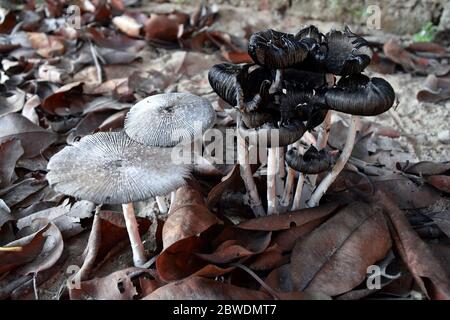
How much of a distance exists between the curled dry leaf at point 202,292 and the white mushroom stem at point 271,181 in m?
0.37

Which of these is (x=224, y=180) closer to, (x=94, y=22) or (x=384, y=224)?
(x=384, y=224)

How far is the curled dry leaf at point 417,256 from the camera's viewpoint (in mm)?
1492

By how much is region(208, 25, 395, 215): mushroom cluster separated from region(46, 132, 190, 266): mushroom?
287 mm

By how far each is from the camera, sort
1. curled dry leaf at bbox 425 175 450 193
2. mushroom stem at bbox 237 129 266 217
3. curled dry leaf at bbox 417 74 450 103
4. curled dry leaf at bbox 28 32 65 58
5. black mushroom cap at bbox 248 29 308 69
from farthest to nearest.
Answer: curled dry leaf at bbox 28 32 65 58 → curled dry leaf at bbox 417 74 450 103 → curled dry leaf at bbox 425 175 450 193 → mushroom stem at bbox 237 129 266 217 → black mushroom cap at bbox 248 29 308 69

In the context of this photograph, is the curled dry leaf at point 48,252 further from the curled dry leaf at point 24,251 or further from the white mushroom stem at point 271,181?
the white mushroom stem at point 271,181

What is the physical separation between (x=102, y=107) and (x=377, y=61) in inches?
69.7

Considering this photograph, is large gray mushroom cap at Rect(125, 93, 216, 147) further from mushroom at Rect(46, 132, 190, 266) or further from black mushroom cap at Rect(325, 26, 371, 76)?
black mushroom cap at Rect(325, 26, 371, 76)

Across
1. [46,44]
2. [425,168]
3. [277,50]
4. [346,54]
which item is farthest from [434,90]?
[46,44]

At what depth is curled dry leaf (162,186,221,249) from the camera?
5.13ft

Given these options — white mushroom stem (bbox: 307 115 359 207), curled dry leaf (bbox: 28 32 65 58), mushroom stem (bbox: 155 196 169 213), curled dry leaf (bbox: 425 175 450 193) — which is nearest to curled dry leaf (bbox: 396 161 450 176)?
curled dry leaf (bbox: 425 175 450 193)

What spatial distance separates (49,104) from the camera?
8.25 ft

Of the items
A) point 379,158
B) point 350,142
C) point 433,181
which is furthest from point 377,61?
point 350,142

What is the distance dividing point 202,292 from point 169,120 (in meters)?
0.58

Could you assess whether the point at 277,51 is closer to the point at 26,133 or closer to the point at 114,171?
the point at 114,171
